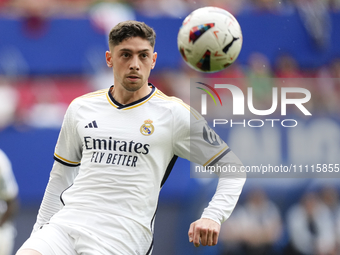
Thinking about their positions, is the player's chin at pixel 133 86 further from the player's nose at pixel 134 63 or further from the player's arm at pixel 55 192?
the player's arm at pixel 55 192

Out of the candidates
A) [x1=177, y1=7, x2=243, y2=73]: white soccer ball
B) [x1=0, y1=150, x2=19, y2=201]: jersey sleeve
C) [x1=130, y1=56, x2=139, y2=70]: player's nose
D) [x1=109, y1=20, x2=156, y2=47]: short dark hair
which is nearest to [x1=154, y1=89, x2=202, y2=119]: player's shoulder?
→ [x1=130, y1=56, x2=139, y2=70]: player's nose

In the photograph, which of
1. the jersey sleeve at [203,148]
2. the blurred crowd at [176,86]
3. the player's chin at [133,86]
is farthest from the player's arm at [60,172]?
the blurred crowd at [176,86]

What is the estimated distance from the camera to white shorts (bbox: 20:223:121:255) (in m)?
2.66

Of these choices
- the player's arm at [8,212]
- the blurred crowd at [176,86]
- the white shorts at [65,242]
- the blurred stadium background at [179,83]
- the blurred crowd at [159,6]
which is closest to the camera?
the white shorts at [65,242]

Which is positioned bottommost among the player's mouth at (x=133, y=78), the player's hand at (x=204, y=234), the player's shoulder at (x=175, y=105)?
the player's hand at (x=204, y=234)

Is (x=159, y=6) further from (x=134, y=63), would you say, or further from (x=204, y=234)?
(x=204, y=234)

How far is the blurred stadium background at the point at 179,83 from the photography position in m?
6.15

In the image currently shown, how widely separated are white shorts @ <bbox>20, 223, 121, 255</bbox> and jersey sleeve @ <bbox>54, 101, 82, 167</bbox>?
60cm

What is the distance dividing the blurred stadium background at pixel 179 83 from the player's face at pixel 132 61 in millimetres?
3383

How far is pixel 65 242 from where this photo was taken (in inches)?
108

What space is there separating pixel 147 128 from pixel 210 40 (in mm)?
884

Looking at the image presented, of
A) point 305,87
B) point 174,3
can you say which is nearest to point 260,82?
point 305,87

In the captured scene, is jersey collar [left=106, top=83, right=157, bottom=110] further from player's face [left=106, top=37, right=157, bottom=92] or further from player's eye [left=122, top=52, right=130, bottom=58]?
player's eye [left=122, top=52, right=130, bottom=58]

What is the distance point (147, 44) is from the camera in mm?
3059
